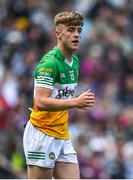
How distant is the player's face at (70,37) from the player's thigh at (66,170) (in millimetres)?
1207

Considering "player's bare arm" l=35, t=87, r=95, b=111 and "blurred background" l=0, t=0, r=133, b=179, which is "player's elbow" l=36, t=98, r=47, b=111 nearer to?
"player's bare arm" l=35, t=87, r=95, b=111

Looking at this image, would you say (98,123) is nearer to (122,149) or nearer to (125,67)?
(122,149)

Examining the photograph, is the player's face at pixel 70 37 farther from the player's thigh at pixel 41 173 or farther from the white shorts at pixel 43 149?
the player's thigh at pixel 41 173

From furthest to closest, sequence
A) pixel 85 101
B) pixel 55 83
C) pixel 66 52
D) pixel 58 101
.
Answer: pixel 66 52 → pixel 55 83 → pixel 58 101 → pixel 85 101

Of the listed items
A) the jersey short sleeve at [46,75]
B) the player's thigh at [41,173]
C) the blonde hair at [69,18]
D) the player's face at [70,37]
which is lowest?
the player's thigh at [41,173]

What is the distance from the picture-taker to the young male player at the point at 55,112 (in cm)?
852

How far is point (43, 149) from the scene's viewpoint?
8.77 metres

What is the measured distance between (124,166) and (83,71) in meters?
3.05

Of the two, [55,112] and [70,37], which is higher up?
[70,37]

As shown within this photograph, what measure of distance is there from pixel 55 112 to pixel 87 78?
286 inches

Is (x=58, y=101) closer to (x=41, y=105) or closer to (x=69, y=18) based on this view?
(x=41, y=105)

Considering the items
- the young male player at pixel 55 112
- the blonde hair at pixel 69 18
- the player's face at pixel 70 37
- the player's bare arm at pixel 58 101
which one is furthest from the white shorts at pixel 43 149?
the blonde hair at pixel 69 18

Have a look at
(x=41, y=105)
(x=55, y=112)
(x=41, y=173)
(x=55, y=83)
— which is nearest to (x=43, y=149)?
(x=41, y=173)

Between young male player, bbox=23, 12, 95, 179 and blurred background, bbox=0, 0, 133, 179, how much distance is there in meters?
3.49
